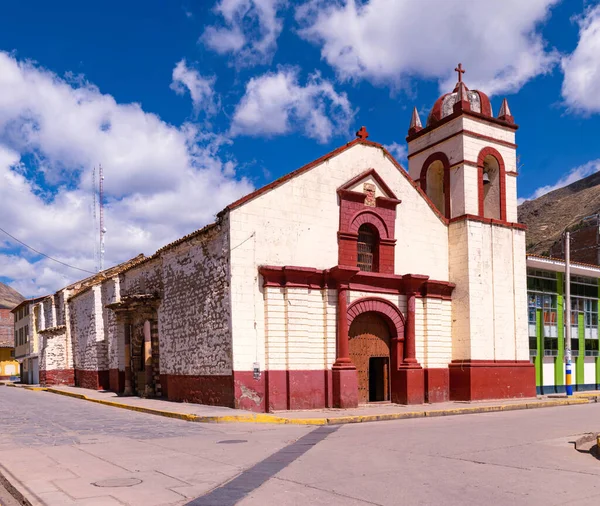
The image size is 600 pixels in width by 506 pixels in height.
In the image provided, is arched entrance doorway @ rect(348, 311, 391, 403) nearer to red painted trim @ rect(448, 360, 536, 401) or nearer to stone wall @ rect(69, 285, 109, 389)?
red painted trim @ rect(448, 360, 536, 401)

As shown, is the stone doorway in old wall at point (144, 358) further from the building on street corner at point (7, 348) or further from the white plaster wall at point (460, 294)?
the building on street corner at point (7, 348)

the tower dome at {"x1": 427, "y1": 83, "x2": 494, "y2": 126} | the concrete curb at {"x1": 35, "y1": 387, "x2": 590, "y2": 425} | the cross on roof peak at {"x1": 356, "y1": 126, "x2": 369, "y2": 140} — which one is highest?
the tower dome at {"x1": 427, "y1": 83, "x2": 494, "y2": 126}

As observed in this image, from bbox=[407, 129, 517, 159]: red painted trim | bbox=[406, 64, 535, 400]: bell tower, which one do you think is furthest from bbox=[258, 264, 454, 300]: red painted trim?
bbox=[407, 129, 517, 159]: red painted trim

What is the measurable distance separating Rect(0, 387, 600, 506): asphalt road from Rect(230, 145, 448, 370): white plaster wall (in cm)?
362

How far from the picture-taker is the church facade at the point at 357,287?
18031 mm

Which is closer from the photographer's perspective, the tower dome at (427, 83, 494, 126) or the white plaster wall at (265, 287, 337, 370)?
the white plaster wall at (265, 287, 337, 370)

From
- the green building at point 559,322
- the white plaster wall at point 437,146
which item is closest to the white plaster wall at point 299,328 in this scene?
the white plaster wall at point 437,146

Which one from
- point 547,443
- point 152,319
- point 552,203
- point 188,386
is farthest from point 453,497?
point 552,203

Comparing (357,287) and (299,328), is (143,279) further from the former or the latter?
(357,287)

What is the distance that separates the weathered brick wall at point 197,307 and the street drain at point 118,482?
30.8ft

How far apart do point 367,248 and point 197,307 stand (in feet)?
18.9

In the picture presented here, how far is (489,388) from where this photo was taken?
71.6ft

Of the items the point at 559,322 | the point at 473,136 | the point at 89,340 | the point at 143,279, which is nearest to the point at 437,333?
the point at 473,136

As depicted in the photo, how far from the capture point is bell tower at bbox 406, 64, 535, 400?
21.8m
